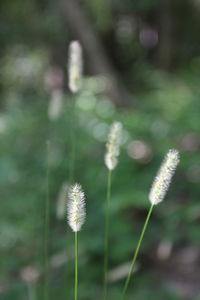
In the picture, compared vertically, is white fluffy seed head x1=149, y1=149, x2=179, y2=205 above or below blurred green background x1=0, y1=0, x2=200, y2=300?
below

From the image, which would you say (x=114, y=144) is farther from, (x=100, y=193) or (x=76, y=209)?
(x=100, y=193)

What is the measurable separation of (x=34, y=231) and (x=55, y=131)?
3.39ft

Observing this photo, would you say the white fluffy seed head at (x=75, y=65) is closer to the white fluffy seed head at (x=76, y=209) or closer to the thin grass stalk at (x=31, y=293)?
the white fluffy seed head at (x=76, y=209)

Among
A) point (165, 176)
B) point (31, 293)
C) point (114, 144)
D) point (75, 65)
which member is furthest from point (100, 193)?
point (165, 176)

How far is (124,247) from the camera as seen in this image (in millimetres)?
2627

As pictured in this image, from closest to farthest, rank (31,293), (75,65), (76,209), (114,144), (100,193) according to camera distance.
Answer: (76,209) < (114,144) < (75,65) < (31,293) < (100,193)

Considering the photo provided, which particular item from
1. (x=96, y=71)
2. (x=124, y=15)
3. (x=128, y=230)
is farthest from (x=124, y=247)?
(x=124, y=15)

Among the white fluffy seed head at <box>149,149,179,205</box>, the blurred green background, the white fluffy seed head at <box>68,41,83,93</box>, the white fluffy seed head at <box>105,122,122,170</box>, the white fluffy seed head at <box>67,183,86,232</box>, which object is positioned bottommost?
the white fluffy seed head at <box>67,183,86,232</box>

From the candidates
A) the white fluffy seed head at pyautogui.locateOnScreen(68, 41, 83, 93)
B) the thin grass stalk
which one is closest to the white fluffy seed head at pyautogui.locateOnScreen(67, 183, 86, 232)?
the white fluffy seed head at pyautogui.locateOnScreen(68, 41, 83, 93)

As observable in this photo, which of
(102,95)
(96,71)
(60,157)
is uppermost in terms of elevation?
(96,71)

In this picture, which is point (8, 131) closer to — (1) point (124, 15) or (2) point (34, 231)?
(2) point (34, 231)

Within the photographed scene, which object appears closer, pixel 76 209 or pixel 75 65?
pixel 76 209

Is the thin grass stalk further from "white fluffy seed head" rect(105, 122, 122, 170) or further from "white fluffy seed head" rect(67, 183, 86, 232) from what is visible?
"white fluffy seed head" rect(67, 183, 86, 232)

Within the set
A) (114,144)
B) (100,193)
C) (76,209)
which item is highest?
(100,193)
